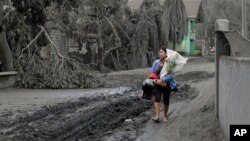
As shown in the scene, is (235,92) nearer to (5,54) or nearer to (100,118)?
(100,118)

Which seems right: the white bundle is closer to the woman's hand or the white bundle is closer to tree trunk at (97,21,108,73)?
the woman's hand

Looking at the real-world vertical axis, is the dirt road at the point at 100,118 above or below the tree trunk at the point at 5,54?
below

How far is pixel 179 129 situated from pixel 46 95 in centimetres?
856

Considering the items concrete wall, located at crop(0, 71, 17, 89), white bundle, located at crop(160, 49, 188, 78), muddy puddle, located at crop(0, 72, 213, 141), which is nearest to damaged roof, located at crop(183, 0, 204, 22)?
concrete wall, located at crop(0, 71, 17, 89)

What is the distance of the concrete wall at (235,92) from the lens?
7.21m

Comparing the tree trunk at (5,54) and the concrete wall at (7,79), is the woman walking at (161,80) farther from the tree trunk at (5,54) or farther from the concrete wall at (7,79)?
the tree trunk at (5,54)

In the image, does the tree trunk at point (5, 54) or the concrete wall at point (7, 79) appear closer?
the concrete wall at point (7, 79)

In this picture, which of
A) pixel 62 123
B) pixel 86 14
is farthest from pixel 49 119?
pixel 86 14

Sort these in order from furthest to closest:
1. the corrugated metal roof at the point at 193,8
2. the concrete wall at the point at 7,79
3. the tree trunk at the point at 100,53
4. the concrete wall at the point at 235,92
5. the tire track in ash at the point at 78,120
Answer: the corrugated metal roof at the point at 193,8, the tree trunk at the point at 100,53, the concrete wall at the point at 7,79, the tire track in ash at the point at 78,120, the concrete wall at the point at 235,92

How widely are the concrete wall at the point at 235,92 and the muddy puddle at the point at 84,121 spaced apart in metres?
2.05

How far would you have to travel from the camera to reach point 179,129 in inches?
416

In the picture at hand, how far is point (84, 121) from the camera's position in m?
12.0

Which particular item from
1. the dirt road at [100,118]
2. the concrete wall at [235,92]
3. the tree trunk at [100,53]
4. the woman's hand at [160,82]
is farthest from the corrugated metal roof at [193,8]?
the concrete wall at [235,92]

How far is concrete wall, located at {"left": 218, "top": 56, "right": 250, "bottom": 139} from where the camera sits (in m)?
7.21
